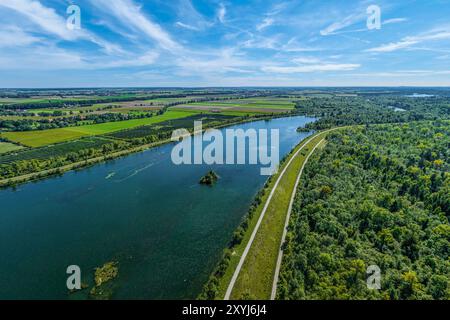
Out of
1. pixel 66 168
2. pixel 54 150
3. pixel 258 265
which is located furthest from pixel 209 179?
pixel 54 150

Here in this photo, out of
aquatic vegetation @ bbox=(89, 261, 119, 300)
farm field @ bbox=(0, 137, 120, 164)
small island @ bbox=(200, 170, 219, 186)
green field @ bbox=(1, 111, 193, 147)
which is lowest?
aquatic vegetation @ bbox=(89, 261, 119, 300)

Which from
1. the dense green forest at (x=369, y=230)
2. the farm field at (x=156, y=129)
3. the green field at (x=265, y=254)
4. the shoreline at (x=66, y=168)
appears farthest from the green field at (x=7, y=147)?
the dense green forest at (x=369, y=230)

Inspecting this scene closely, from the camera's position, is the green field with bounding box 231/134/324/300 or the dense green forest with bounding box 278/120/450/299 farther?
the green field with bounding box 231/134/324/300

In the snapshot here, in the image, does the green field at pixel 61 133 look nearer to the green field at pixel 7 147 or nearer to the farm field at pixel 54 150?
the green field at pixel 7 147

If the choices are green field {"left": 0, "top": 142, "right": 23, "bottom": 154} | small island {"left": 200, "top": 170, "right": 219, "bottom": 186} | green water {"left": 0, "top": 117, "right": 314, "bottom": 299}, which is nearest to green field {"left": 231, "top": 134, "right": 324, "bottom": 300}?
green water {"left": 0, "top": 117, "right": 314, "bottom": 299}

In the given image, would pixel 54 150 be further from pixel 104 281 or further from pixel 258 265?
pixel 258 265

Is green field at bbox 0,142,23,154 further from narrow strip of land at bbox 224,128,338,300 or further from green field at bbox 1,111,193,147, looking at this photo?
narrow strip of land at bbox 224,128,338,300
